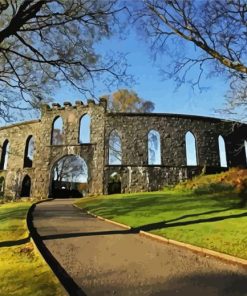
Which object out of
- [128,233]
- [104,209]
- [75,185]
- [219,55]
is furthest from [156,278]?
[75,185]

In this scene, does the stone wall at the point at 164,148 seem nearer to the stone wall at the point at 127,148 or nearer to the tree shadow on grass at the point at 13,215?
the stone wall at the point at 127,148

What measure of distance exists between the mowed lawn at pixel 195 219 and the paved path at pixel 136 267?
73 centimetres

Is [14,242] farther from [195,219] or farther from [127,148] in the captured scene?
[127,148]

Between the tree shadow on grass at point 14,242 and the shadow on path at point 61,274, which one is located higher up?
the tree shadow on grass at point 14,242

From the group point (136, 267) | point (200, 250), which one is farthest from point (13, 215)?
point (200, 250)

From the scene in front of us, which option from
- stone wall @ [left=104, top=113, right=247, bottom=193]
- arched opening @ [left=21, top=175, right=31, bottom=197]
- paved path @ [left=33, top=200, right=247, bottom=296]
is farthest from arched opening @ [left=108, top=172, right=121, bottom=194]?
paved path @ [left=33, top=200, right=247, bottom=296]

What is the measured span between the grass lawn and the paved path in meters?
0.50

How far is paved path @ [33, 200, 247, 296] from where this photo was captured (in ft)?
19.1

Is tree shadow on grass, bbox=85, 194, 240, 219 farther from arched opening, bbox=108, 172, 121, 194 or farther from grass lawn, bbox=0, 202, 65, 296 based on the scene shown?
arched opening, bbox=108, 172, 121, 194

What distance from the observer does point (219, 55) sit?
404 inches

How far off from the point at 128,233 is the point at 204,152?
20600 mm

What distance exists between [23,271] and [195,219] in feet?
21.5

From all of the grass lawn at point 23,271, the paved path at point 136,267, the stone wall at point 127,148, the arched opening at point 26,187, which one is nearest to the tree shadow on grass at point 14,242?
the grass lawn at point 23,271

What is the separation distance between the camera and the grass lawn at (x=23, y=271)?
18.9ft
